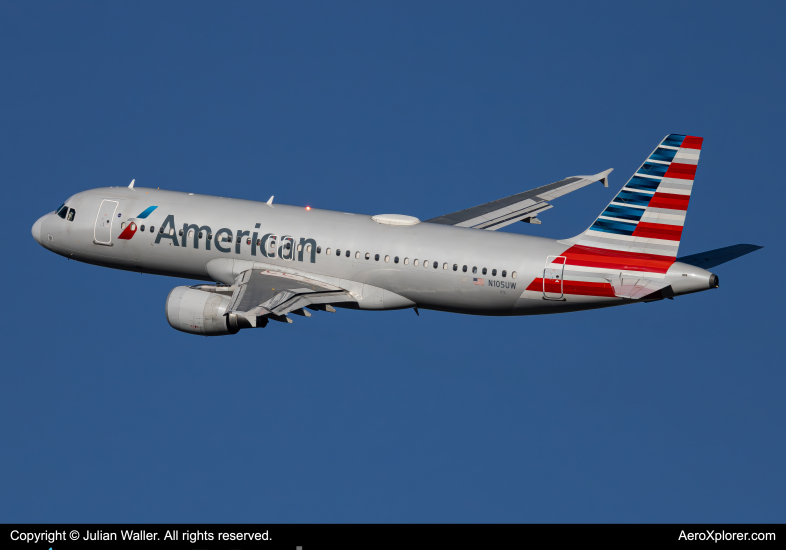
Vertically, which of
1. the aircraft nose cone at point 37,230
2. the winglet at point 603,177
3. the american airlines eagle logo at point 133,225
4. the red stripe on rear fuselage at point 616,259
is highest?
the winglet at point 603,177

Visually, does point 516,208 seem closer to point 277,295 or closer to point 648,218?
point 648,218

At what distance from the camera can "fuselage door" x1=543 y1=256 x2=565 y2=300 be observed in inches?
2426

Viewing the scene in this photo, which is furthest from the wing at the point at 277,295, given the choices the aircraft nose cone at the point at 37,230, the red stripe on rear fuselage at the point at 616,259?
the aircraft nose cone at the point at 37,230

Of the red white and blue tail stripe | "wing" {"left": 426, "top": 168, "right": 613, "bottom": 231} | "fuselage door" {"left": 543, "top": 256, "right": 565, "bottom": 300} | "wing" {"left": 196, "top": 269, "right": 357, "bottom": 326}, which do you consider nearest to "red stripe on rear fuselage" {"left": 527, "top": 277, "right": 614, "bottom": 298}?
"fuselage door" {"left": 543, "top": 256, "right": 565, "bottom": 300}

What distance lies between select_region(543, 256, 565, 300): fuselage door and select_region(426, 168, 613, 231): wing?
6.94 meters

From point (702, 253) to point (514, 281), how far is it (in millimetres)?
8797

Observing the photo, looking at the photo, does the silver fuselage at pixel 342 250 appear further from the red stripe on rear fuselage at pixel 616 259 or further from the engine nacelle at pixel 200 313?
the engine nacelle at pixel 200 313

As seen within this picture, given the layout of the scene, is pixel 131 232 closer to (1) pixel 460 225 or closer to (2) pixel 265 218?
(2) pixel 265 218

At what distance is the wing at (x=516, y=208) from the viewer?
2751 inches

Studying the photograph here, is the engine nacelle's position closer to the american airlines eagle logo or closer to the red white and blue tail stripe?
the american airlines eagle logo

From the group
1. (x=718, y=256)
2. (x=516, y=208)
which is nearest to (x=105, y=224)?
(x=516, y=208)

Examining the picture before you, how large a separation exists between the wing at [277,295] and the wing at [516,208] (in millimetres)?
7682

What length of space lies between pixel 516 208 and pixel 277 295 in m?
15.2

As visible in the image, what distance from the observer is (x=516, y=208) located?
7119 cm
